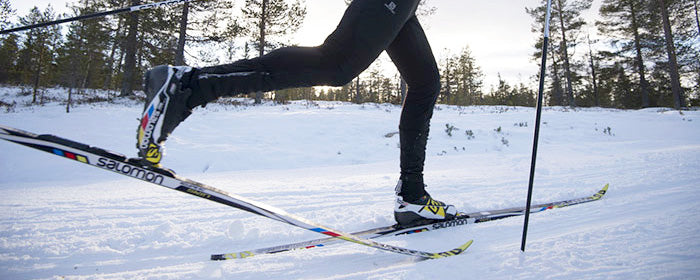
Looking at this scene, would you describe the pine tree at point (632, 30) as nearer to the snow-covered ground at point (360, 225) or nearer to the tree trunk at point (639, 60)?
the tree trunk at point (639, 60)

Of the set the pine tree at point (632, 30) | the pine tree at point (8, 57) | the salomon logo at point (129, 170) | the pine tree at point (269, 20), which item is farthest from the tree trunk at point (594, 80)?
the pine tree at point (8, 57)

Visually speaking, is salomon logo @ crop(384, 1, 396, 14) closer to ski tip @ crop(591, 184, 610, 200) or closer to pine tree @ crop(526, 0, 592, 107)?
ski tip @ crop(591, 184, 610, 200)

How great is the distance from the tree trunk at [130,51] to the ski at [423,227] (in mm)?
16479

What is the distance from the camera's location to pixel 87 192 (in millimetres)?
2590

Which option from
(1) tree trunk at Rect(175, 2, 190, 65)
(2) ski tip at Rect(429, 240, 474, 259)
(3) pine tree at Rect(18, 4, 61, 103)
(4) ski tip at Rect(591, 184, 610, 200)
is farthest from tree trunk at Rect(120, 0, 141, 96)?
(4) ski tip at Rect(591, 184, 610, 200)

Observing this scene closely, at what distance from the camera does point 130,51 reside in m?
15.1

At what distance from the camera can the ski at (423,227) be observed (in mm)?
1348

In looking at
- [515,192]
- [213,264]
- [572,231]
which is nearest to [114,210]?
[213,264]

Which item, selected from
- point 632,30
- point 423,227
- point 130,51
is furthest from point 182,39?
point 632,30

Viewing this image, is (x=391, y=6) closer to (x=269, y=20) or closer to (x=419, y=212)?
(x=419, y=212)

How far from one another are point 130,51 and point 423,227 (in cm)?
1822

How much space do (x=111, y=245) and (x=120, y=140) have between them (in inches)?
230

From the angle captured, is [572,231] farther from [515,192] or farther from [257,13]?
[257,13]

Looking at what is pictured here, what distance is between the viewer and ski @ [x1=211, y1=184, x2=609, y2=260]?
135 centimetres
